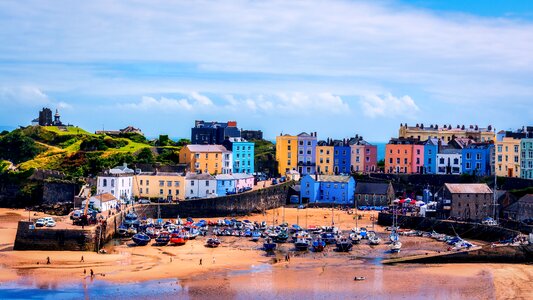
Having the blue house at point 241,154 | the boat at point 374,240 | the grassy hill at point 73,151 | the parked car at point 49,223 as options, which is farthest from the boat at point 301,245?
the blue house at point 241,154

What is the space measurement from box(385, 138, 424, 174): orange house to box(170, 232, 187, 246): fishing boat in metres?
34.1

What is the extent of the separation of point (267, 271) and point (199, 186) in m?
25.5

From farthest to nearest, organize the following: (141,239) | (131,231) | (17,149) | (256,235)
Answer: (17,149)
(256,235)
(131,231)
(141,239)

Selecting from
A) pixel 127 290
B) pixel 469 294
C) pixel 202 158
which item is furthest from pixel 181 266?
pixel 202 158

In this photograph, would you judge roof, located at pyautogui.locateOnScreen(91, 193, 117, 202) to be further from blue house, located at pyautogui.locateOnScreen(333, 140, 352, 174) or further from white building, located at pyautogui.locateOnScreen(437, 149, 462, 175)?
white building, located at pyautogui.locateOnScreen(437, 149, 462, 175)

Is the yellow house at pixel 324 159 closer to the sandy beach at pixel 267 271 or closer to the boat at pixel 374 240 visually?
the boat at pixel 374 240

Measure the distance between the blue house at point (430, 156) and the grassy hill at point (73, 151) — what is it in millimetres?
24997

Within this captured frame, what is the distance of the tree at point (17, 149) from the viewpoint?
8579 cm

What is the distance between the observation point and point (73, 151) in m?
83.1

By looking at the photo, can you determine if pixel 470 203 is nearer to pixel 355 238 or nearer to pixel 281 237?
pixel 355 238

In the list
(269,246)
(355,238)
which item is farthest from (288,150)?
(269,246)

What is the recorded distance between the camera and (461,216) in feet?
204

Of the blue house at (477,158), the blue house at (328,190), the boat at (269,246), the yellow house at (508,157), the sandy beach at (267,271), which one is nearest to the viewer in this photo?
the sandy beach at (267,271)

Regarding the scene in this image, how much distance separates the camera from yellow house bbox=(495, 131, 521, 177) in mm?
76562
